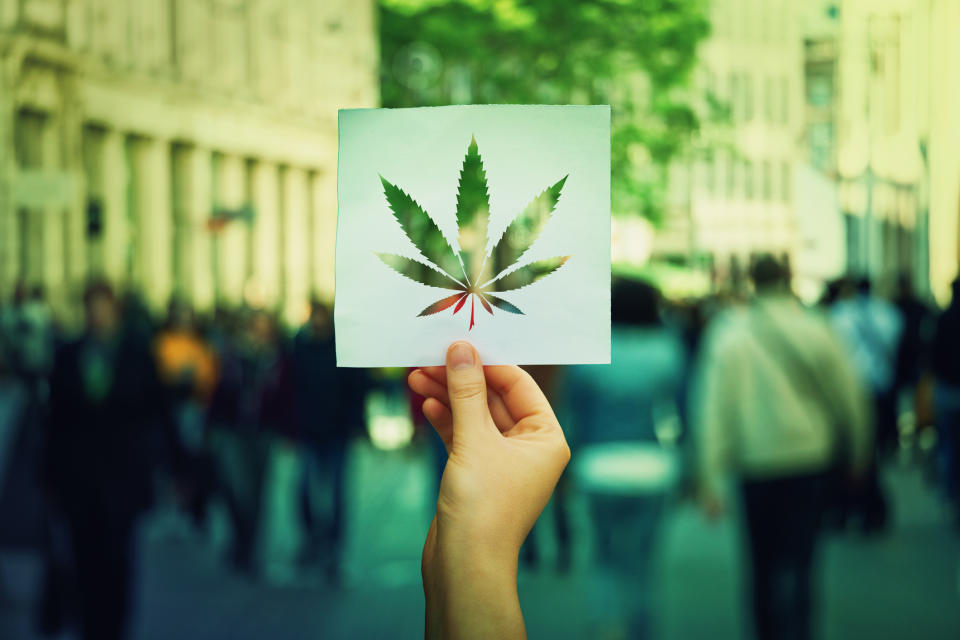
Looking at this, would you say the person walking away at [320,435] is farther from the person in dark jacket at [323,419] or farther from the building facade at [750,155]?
the building facade at [750,155]

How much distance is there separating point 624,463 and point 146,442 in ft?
7.74

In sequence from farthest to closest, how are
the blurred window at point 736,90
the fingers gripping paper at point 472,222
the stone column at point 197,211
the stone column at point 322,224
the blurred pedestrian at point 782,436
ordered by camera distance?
1. the blurred window at point 736,90
2. the stone column at point 322,224
3. the stone column at point 197,211
4. the blurred pedestrian at point 782,436
5. the fingers gripping paper at point 472,222

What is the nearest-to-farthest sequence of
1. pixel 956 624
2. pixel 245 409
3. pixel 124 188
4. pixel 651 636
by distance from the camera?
1. pixel 651 636
2. pixel 956 624
3. pixel 245 409
4. pixel 124 188

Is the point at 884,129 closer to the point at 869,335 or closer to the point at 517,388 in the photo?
the point at 869,335

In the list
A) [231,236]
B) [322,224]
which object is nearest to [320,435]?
[231,236]

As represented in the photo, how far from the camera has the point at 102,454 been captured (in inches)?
224

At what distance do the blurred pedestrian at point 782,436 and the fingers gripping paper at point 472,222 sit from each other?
376 centimetres

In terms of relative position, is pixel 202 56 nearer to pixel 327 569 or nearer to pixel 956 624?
pixel 327 569

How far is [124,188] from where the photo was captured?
21922mm

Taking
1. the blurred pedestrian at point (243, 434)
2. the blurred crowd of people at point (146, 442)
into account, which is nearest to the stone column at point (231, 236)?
the blurred crowd of people at point (146, 442)

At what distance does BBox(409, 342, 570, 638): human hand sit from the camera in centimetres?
160

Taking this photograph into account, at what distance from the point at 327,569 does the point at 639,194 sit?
43.0ft

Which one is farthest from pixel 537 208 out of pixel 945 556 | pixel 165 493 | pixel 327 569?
pixel 165 493

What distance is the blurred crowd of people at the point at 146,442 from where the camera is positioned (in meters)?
5.67
